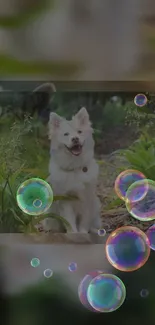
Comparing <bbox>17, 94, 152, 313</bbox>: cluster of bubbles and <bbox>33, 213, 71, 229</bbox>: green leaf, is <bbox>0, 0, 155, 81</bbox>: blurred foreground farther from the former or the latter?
<bbox>33, 213, 71, 229</bbox>: green leaf

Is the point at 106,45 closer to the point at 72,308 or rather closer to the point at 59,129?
the point at 59,129

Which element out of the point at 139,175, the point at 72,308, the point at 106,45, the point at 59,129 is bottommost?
the point at 72,308

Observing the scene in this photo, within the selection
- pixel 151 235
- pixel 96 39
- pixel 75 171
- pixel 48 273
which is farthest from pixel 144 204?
A: pixel 96 39

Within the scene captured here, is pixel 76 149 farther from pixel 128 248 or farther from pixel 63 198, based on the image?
pixel 128 248

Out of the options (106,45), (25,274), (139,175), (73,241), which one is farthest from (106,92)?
(25,274)

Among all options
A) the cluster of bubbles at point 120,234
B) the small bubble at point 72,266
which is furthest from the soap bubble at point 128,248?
the small bubble at point 72,266

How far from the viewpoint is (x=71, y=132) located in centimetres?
108

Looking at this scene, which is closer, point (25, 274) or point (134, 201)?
point (134, 201)

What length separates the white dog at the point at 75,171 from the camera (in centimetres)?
109

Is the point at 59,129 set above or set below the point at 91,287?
above

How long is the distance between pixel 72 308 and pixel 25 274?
147mm

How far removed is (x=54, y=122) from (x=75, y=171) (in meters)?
0.13

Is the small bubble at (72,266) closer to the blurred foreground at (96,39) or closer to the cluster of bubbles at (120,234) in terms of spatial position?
the cluster of bubbles at (120,234)

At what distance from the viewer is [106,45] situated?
1.10 metres
